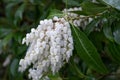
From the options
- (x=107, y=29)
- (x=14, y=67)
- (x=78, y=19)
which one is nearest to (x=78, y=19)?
(x=78, y=19)

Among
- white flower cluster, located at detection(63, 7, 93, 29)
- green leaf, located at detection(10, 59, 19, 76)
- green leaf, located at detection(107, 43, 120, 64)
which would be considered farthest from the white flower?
green leaf, located at detection(10, 59, 19, 76)

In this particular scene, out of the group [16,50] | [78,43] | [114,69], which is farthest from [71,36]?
[16,50]

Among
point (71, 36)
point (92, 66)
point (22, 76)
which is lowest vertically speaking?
point (22, 76)

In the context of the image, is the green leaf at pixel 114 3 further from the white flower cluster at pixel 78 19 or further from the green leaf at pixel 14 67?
the green leaf at pixel 14 67

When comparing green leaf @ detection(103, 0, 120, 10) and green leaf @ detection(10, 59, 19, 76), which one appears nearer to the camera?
green leaf @ detection(103, 0, 120, 10)

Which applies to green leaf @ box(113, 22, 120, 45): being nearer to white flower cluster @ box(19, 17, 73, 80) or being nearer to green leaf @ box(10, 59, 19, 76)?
white flower cluster @ box(19, 17, 73, 80)

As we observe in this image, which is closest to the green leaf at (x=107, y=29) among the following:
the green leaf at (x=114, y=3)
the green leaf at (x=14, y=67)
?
the green leaf at (x=114, y=3)

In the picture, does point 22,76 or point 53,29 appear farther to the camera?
point 22,76

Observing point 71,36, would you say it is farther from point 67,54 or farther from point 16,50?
point 16,50
